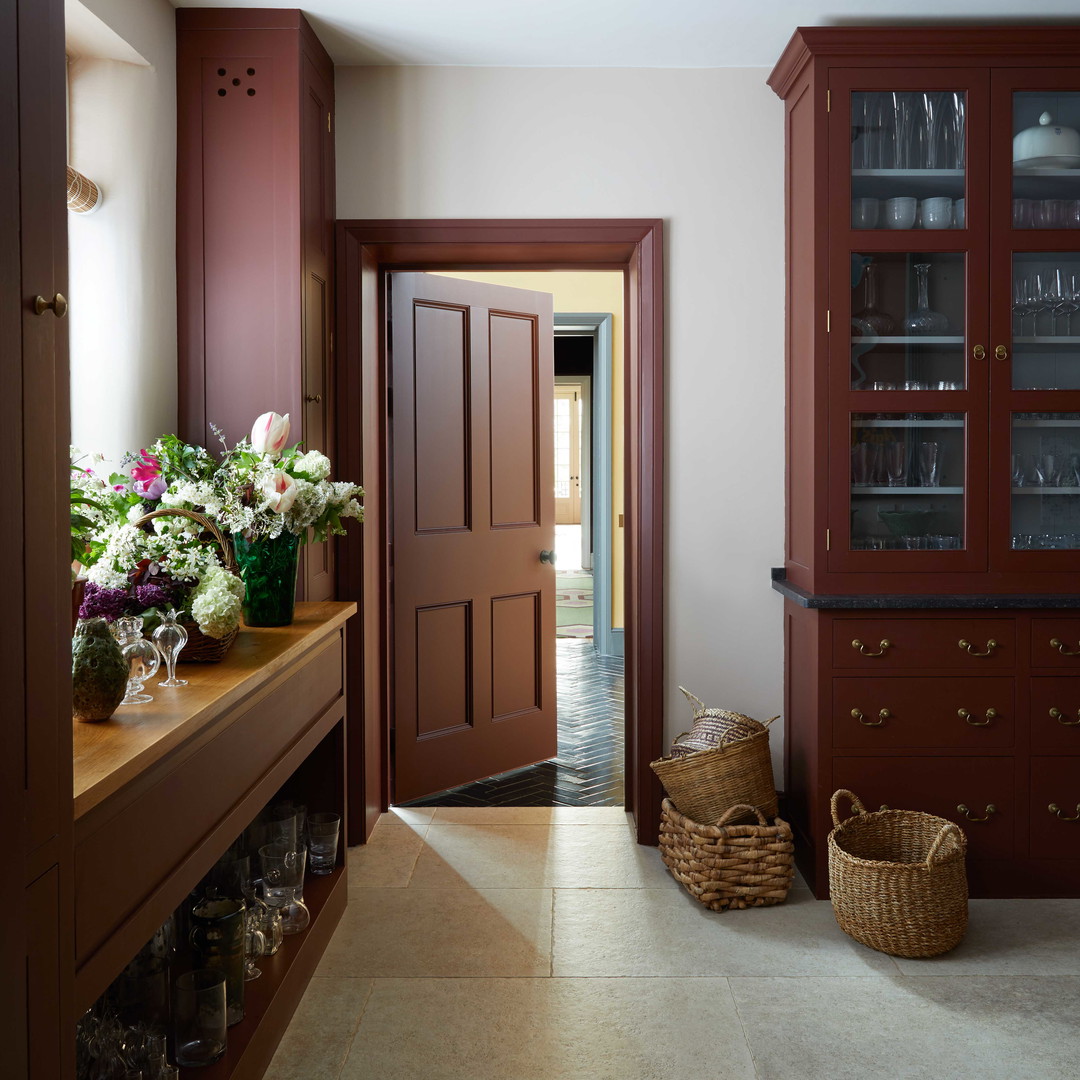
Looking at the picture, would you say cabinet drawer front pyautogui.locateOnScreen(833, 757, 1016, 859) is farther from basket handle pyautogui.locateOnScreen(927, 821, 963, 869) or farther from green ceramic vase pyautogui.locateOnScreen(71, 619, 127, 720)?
green ceramic vase pyautogui.locateOnScreen(71, 619, 127, 720)

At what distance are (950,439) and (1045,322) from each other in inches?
19.8

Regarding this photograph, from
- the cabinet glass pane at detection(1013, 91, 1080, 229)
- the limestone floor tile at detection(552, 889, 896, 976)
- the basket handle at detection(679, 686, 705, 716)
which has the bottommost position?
the limestone floor tile at detection(552, 889, 896, 976)

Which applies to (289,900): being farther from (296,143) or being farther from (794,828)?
(296,143)

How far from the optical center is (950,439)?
10.3 feet

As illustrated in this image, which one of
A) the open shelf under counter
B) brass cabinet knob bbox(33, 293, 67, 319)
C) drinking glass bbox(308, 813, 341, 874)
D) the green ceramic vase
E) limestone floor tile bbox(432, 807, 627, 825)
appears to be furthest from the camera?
limestone floor tile bbox(432, 807, 627, 825)

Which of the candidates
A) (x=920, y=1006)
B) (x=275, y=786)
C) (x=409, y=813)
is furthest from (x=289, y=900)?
(x=920, y=1006)

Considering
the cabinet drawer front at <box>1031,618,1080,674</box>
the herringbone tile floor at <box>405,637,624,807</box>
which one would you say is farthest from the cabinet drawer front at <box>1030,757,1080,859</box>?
the herringbone tile floor at <box>405,637,624,807</box>

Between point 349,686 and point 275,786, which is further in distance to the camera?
point 349,686

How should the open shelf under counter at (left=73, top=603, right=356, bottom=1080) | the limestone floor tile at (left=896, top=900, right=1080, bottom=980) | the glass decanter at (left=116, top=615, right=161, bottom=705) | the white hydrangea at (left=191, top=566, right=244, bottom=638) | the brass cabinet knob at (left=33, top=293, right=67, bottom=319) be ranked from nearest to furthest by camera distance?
the brass cabinet knob at (left=33, top=293, right=67, bottom=319), the open shelf under counter at (left=73, top=603, right=356, bottom=1080), the glass decanter at (left=116, top=615, right=161, bottom=705), the white hydrangea at (left=191, top=566, right=244, bottom=638), the limestone floor tile at (left=896, top=900, right=1080, bottom=980)

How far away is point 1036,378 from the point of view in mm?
3145

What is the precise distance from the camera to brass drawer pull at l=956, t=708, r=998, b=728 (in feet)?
10.1

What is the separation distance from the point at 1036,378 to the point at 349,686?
101 inches

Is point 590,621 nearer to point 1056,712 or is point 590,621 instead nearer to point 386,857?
point 386,857

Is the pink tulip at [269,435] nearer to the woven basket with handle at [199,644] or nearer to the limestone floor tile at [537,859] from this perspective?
the woven basket with handle at [199,644]
